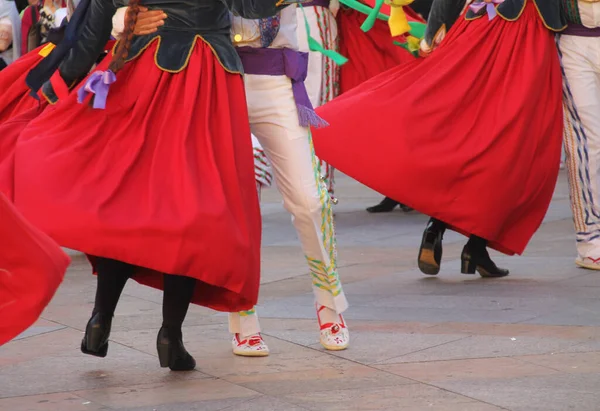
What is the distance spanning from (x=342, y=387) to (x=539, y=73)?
8.77 ft

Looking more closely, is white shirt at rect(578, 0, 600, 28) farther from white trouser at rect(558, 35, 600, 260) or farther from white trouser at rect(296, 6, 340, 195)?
white trouser at rect(296, 6, 340, 195)

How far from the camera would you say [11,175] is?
491cm

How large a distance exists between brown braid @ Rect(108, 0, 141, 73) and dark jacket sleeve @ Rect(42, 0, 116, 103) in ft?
0.48

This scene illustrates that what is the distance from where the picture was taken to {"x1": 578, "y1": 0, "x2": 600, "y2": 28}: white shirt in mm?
6633

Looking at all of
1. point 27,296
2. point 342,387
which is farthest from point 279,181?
point 27,296

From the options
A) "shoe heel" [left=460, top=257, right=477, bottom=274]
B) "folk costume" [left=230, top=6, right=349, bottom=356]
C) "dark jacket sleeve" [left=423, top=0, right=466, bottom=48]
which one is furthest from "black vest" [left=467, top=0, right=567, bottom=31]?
"folk costume" [left=230, top=6, right=349, bottom=356]

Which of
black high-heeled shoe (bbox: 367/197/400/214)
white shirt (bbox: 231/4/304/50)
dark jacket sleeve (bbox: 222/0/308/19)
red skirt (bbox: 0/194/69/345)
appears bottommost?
black high-heeled shoe (bbox: 367/197/400/214)

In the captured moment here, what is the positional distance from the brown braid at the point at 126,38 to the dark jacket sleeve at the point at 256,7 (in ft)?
1.35

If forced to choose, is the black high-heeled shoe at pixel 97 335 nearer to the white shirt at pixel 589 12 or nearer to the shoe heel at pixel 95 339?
the shoe heel at pixel 95 339

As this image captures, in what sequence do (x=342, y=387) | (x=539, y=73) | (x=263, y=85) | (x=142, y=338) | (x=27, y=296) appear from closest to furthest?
1. (x=27, y=296)
2. (x=342, y=387)
3. (x=263, y=85)
4. (x=142, y=338)
5. (x=539, y=73)

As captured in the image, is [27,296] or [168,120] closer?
[27,296]

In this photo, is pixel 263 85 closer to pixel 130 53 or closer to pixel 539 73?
pixel 130 53

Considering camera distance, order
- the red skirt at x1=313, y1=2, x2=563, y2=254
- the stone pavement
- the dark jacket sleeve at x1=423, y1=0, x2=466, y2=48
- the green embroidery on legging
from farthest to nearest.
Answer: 1. the dark jacket sleeve at x1=423, y1=0, x2=466, y2=48
2. the red skirt at x1=313, y1=2, x2=563, y2=254
3. the green embroidery on legging
4. the stone pavement

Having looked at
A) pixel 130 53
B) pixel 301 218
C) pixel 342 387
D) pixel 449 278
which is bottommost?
pixel 449 278
